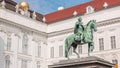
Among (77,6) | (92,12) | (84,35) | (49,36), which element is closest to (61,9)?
(77,6)

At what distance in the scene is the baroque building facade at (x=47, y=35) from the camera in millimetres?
32969

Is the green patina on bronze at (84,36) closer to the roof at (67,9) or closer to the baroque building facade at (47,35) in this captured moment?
the baroque building facade at (47,35)

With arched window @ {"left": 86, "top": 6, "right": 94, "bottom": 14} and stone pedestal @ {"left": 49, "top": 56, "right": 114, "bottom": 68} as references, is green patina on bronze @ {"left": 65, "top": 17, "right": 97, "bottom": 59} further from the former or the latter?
arched window @ {"left": 86, "top": 6, "right": 94, "bottom": 14}

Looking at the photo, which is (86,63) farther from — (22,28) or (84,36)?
(22,28)

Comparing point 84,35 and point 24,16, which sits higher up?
point 24,16

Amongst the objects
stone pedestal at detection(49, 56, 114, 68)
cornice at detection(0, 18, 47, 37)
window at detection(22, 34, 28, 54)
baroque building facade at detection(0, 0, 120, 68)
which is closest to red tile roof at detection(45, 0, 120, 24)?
baroque building facade at detection(0, 0, 120, 68)

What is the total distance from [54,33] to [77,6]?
18.2ft

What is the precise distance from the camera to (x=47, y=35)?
1548 inches

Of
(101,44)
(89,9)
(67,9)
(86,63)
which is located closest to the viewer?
(86,63)

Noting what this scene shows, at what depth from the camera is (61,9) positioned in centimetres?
4341

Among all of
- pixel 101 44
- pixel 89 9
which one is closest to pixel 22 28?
pixel 89 9

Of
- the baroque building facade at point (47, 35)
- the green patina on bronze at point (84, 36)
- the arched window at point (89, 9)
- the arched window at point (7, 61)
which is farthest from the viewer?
the arched window at point (89, 9)

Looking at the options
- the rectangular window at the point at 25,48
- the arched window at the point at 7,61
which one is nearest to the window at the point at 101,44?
the rectangular window at the point at 25,48

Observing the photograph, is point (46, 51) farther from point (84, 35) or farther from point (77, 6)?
point (84, 35)
